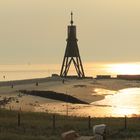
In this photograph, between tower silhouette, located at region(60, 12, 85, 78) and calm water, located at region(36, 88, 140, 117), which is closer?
calm water, located at region(36, 88, 140, 117)

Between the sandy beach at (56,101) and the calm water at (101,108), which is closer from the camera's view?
the calm water at (101,108)

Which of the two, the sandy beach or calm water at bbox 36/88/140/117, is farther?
the sandy beach

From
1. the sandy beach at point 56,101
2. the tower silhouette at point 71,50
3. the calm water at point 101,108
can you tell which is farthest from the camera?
the tower silhouette at point 71,50

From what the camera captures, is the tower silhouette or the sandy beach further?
the tower silhouette

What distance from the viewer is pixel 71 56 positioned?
92.8m

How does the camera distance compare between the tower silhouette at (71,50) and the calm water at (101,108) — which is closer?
the calm water at (101,108)

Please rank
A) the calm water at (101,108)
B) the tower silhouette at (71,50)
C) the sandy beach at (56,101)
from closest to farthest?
the calm water at (101,108) < the sandy beach at (56,101) < the tower silhouette at (71,50)

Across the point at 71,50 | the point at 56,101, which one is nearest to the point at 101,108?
the point at 56,101

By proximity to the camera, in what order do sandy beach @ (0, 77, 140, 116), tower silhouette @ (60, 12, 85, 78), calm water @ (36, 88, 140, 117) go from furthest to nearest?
tower silhouette @ (60, 12, 85, 78)
sandy beach @ (0, 77, 140, 116)
calm water @ (36, 88, 140, 117)

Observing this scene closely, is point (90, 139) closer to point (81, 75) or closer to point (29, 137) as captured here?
point (29, 137)

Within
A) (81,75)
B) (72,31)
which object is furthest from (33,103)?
(81,75)

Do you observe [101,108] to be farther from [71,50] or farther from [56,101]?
[71,50]

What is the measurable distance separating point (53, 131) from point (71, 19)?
230 ft

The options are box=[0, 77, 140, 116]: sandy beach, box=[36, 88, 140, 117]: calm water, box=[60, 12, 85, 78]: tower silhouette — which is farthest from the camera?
box=[60, 12, 85, 78]: tower silhouette
